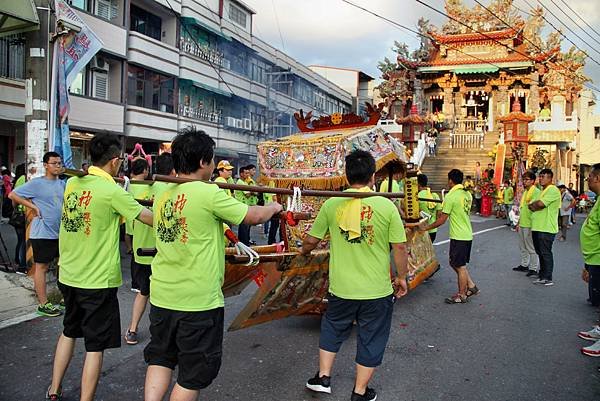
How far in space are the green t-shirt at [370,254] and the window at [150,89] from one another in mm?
18235

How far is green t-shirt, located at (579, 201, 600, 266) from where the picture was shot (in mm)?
5316

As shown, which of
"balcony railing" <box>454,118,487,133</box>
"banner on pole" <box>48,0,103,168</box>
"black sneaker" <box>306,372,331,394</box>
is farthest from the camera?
"balcony railing" <box>454,118,487,133</box>

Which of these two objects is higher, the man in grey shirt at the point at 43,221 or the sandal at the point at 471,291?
the man in grey shirt at the point at 43,221

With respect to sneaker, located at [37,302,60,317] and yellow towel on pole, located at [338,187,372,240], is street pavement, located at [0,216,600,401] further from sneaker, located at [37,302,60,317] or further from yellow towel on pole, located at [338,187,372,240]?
yellow towel on pole, located at [338,187,372,240]

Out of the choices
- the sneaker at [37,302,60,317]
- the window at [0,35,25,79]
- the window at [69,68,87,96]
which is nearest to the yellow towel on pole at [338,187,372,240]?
the sneaker at [37,302,60,317]

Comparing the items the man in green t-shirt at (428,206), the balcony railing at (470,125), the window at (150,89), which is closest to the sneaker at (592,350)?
the man in green t-shirt at (428,206)

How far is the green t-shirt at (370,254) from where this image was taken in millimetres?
3546

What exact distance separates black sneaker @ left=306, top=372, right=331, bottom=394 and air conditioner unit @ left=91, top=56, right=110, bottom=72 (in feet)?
57.1

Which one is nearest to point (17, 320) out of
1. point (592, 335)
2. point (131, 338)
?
point (131, 338)

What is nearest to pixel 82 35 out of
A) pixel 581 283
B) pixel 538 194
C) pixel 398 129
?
pixel 538 194

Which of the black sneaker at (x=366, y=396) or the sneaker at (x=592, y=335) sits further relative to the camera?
the sneaker at (x=592, y=335)

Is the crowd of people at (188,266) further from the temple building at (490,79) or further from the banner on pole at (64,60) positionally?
the temple building at (490,79)

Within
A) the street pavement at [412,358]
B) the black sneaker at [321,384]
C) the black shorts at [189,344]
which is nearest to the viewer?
the black shorts at [189,344]

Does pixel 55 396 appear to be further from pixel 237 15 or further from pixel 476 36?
pixel 476 36
